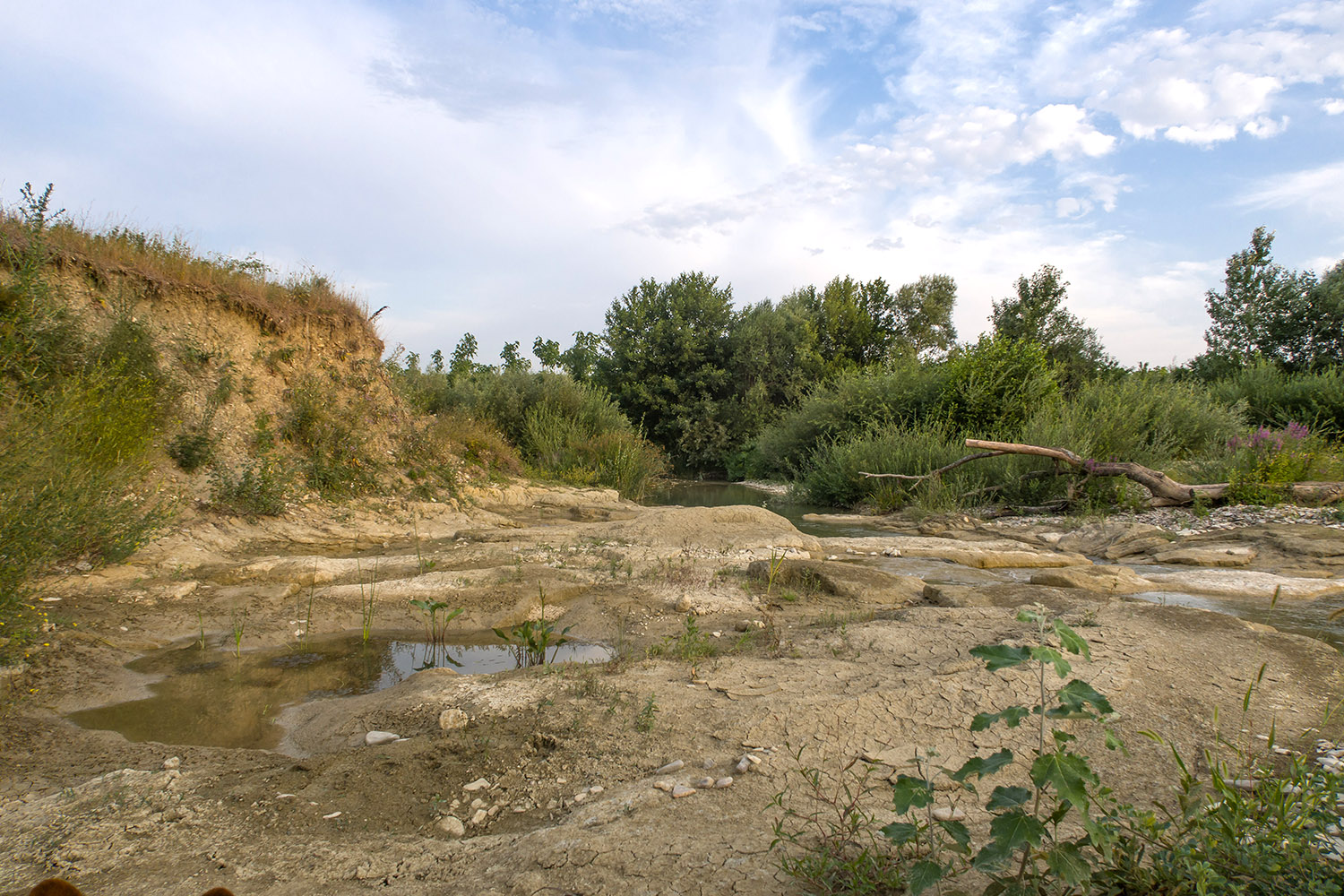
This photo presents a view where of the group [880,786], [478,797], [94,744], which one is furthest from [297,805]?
[880,786]

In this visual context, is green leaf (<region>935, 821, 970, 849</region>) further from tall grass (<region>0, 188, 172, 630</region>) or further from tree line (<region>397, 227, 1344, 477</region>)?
tree line (<region>397, 227, 1344, 477</region>)

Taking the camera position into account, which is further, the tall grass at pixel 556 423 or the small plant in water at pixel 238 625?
the tall grass at pixel 556 423

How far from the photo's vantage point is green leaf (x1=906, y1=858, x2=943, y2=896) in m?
1.53

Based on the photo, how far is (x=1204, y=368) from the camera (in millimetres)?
33250

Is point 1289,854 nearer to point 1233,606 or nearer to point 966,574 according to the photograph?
point 1233,606

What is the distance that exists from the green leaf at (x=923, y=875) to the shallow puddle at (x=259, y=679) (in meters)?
2.90

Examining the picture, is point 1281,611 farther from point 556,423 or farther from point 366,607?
point 556,423

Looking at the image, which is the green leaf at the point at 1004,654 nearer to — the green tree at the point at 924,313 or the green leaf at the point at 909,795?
the green leaf at the point at 909,795

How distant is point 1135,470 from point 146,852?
13616 millimetres

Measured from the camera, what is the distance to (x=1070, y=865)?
1.48m

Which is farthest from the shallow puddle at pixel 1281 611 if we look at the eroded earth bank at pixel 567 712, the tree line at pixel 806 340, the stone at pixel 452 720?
the tree line at pixel 806 340

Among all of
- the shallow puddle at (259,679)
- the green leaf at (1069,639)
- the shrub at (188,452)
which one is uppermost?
the shrub at (188,452)

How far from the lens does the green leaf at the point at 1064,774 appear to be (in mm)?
1448

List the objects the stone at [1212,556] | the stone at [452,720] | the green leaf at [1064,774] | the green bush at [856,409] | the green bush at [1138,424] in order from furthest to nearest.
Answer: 1. the green bush at [856,409]
2. the green bush at [1138,424]
3. the stone at [1212,556]
4. the stone at [452,720]
5. the green leaf at [1064,774]
